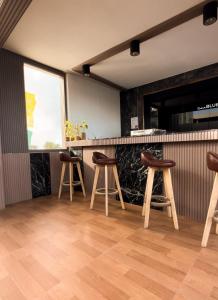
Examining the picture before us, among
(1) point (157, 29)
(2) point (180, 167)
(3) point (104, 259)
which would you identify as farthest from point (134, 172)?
(1) point (157, 29)

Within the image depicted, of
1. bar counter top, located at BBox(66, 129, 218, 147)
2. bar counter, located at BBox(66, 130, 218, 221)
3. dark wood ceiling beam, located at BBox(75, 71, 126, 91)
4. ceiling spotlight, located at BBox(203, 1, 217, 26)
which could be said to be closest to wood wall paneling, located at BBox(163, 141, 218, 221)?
bar counter, located at BBox(66, 130, 218, 221)

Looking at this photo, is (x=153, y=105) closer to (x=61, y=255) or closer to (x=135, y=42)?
(x=135, y=42)

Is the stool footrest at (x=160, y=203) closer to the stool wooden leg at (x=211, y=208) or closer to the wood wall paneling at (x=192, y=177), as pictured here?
the wood wall paneling at (x=192, y=177)

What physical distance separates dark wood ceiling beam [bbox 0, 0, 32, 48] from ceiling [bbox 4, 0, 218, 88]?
67 millimetres

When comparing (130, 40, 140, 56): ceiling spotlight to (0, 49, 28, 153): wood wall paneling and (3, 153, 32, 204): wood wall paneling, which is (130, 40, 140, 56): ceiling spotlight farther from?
(3, 153, 32, 204): wood wall paneling

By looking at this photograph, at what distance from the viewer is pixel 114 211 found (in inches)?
96.1

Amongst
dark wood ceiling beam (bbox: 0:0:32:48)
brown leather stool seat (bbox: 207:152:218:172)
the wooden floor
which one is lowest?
the wooden floor

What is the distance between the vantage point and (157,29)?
8.24ft

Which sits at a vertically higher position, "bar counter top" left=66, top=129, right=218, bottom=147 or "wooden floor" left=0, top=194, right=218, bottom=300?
"bar counter top" left=66, top=129, right=218, bottom=147

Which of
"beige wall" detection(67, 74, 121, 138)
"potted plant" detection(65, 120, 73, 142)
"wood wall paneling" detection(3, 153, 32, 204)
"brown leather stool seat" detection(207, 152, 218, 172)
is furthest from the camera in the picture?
"beige wall" detection(67, 74, 121, 138)

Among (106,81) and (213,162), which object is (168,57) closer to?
(106,81)

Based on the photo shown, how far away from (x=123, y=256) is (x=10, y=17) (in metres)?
2.84

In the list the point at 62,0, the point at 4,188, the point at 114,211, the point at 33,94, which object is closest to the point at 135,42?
the point at 62,0

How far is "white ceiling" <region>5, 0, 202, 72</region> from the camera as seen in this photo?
2078 millimetres
